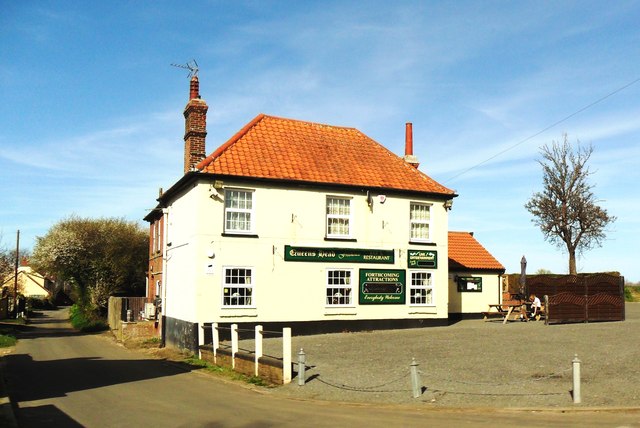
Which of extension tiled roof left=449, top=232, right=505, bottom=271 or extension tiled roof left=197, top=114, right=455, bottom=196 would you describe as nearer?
extension tiled roof left=197, top=114, right=455, bottom=196

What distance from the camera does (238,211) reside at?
24.1 m

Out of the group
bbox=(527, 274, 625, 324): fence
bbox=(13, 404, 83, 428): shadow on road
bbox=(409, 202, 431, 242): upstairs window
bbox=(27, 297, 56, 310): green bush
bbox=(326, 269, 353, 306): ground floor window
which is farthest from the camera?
bbox=(27, 297, 56, 310): green bush

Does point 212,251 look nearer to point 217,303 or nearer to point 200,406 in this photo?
point 217,303

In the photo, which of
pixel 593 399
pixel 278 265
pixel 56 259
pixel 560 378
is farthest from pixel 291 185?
pixel 56 259

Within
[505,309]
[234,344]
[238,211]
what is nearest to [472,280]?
[505,309]

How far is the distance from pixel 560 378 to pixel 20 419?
437 inches

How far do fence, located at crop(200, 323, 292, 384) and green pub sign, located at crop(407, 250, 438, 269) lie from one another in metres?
8.89

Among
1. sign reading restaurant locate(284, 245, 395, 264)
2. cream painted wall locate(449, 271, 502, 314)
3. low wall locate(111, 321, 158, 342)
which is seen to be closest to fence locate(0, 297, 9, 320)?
low wall locate(111, 321, 158, 342)

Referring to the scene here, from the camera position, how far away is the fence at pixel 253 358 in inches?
620

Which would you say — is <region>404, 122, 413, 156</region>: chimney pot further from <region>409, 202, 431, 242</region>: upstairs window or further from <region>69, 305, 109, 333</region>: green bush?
<region>69, 305, 109, 333</region>: green bush

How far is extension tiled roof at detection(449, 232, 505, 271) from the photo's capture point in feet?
108

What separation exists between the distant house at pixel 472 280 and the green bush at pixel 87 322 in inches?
988

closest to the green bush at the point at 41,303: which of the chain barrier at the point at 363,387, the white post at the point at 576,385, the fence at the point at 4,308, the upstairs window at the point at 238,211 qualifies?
the fence at the point at 4,308

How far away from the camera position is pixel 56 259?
160 feet
